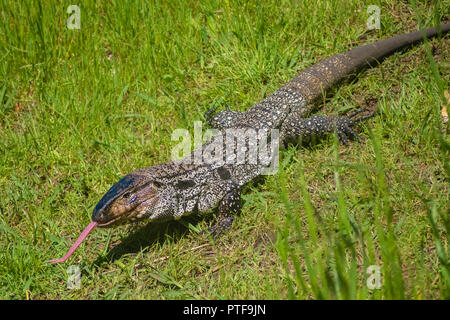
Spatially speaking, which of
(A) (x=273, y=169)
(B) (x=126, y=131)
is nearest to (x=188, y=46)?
(B) (x=126, y=131)

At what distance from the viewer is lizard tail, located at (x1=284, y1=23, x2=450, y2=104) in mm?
5668

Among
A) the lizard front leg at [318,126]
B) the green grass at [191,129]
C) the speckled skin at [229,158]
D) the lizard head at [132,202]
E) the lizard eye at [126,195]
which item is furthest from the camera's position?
the lizard front leg at [318,126]

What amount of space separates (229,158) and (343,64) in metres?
1.64

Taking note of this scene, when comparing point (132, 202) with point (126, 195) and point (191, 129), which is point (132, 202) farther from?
point (191, 129)

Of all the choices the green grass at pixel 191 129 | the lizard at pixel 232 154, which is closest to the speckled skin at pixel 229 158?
the lizard at pixel 232 154

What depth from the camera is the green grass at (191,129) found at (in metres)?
4.10

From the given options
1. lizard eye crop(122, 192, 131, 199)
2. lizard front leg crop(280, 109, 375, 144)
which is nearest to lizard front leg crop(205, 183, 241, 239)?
lizard eye crop(122, 192, 131, 199)

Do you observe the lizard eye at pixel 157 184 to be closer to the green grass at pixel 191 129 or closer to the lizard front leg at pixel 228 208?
the green grass at pixel 191 129

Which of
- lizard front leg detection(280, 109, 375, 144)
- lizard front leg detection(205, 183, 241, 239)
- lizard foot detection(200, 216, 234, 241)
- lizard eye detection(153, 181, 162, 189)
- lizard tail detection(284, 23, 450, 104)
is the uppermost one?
lizard tail detection(284, 23, 450, 104)

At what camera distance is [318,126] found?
17.5 ft

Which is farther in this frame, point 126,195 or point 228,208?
point 228,208

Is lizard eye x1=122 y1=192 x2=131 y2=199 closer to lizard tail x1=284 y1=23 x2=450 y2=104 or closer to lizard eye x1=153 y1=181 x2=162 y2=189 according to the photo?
lizard eye x1=153 y1=181 x2=162 y2=189

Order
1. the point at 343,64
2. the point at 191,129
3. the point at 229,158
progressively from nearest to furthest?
the point at 229,158 → the point at 343,64 → the point at 191,129

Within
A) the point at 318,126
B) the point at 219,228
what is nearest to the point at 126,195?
the point at 219,228
